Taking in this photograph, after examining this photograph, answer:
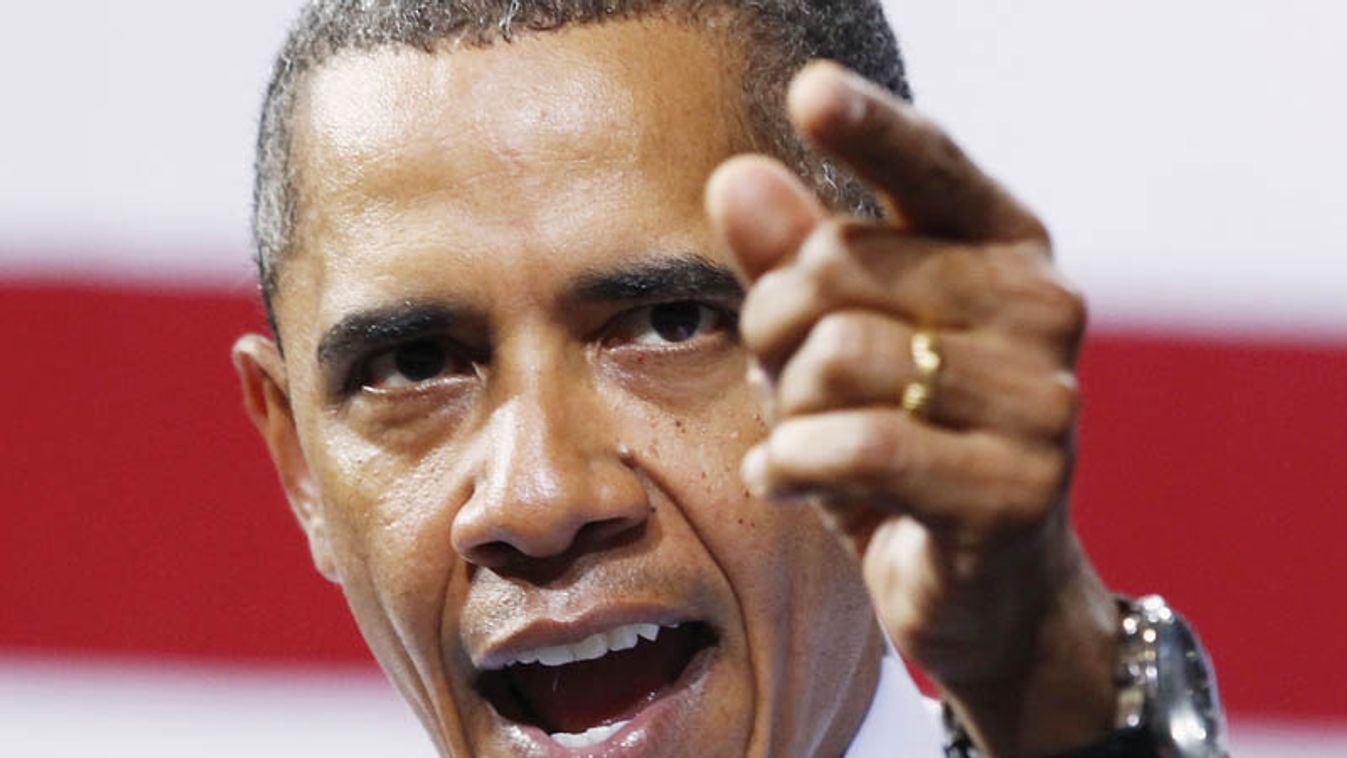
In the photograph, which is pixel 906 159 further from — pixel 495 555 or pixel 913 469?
pixel 495 555

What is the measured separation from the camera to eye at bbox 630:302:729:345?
1.14 meters

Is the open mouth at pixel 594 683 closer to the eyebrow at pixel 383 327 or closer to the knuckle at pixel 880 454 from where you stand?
the eyebrow at pixel 383 327

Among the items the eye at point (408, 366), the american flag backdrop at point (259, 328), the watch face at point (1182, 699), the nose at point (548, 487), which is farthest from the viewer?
the american flag backdrop at point (259, 328)

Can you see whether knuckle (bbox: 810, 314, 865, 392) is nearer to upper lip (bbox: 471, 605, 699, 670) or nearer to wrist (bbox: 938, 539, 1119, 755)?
wrist (bbox: 938, 539, 1119, 755)

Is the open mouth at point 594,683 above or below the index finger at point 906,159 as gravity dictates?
below

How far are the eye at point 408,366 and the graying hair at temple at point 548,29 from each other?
0.11 meters

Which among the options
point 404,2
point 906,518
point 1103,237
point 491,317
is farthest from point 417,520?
point 1103,237

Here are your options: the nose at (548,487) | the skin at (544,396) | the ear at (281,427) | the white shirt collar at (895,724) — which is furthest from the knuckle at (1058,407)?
the ear at (281,427)

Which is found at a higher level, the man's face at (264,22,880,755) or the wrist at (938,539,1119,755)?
the man's face at (264,22,880,755)

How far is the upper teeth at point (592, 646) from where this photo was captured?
110cm

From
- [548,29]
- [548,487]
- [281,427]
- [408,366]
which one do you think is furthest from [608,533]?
[281,427]

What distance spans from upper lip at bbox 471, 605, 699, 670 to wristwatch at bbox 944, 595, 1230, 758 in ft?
0.89

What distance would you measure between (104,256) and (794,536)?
3.62 ft

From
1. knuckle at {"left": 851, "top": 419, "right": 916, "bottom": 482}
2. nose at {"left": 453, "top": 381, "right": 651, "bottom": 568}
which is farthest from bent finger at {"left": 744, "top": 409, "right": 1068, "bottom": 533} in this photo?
nose at {"left": 453, "top": 381, "right": 651, "bottom": 568}
